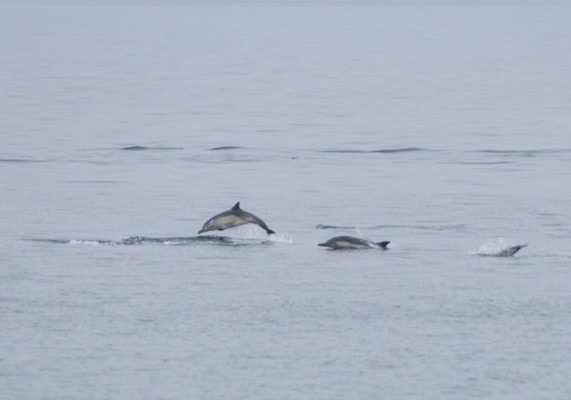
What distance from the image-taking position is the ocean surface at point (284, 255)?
44.1 feet

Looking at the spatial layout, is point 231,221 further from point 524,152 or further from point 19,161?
point 524,152

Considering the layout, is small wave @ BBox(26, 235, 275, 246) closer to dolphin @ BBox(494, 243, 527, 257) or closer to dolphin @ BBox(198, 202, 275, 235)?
dolphin @ BBox(198, 202, 275, 235)

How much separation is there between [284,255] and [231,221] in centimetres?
154

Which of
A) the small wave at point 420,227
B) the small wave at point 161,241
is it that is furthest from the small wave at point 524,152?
the small wave at point 161,241

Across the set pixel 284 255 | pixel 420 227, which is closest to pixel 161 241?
pixel 284 255

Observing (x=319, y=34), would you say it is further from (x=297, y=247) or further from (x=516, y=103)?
(x=297, y=247)

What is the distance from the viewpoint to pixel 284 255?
18422 mm

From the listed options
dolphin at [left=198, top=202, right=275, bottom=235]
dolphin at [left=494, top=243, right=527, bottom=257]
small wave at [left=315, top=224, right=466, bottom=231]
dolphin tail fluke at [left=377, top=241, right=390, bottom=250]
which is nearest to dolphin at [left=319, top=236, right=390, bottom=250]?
dolphin tail fluke at [left=377, top=241, right=390, bottom=250]

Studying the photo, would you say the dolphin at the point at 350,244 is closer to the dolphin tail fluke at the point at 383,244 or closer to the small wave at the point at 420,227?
the dolphin tail fluke at the point at 383,244

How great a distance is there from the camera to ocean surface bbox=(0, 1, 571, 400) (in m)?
13.4

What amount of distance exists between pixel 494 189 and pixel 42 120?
18.0 meters

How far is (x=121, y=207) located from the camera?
2283cm

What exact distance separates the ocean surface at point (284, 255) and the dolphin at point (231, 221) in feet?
0.49

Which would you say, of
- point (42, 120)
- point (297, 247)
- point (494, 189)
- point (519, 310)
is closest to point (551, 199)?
point (494, 189)
